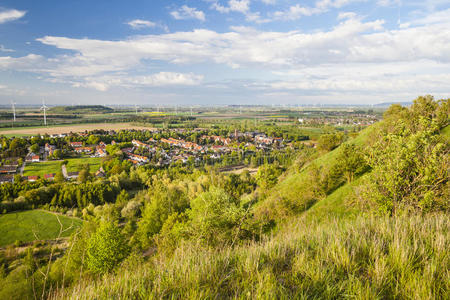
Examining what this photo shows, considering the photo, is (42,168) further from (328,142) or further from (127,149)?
(328,142)

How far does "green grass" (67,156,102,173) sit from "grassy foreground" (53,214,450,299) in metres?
89.5

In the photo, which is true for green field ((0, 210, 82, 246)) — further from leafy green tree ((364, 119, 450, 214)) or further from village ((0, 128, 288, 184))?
leafy green tree ((364, 119, 450, 214))

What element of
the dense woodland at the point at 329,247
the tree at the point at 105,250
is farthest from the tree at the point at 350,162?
the tree at the point at 105,250

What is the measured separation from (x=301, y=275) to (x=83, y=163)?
9698 cm

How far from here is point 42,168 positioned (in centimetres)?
7788

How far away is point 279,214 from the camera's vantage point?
20.0 metres

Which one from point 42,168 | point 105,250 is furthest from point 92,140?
point 105,250

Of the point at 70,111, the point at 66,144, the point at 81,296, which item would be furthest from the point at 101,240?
the point at 70,111

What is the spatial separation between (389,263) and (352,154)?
20028 millimetres

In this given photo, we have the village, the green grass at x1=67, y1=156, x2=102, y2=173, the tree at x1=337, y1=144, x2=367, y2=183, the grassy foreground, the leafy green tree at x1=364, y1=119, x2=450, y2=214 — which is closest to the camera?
the grassy foreground

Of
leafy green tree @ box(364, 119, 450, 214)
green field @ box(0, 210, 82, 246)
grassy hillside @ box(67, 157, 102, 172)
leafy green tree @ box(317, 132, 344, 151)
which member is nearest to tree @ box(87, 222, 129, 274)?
leafy green tree @ box(364, 119, 450, 214)

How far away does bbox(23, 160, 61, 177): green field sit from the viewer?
7337 cm

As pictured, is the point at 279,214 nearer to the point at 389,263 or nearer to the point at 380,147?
the point at 380,147

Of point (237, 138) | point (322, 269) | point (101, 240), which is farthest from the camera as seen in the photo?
point (237, 138)
